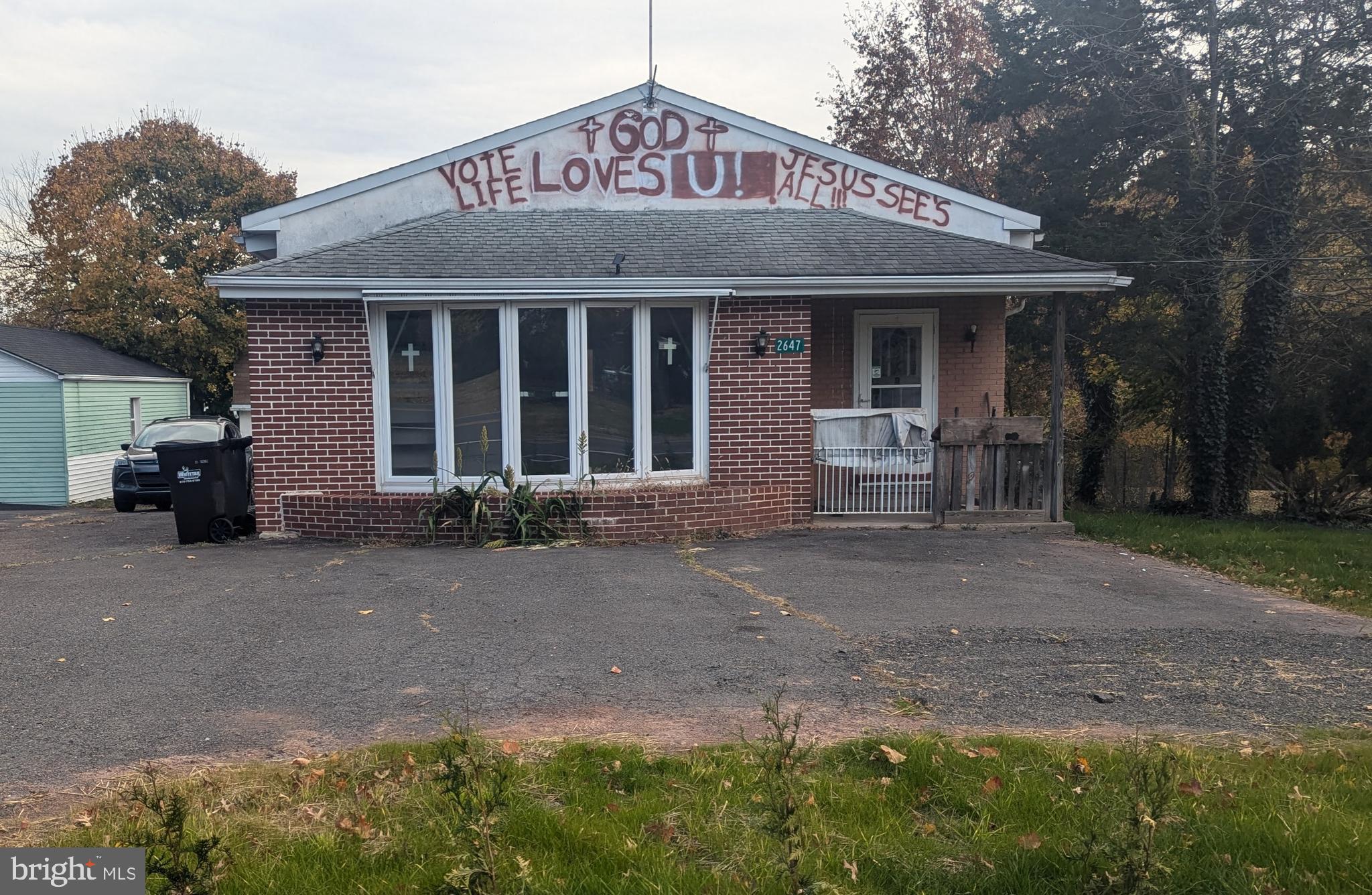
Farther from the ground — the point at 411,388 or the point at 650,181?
the point at 650,181

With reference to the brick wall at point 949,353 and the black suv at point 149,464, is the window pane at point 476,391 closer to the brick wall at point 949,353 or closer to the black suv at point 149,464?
the brick wall at point 949,353

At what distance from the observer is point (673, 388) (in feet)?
35.9

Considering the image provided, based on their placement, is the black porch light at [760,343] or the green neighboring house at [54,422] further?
the green neighboring house at [54,422]

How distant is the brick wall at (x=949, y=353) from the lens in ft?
41.3

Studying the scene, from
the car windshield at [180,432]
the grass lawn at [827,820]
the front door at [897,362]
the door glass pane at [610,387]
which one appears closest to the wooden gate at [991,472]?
the front door at [897,362]

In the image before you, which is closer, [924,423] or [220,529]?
[220,529]

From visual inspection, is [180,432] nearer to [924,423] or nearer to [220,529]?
[220,529]

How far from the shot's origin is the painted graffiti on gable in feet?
39.8

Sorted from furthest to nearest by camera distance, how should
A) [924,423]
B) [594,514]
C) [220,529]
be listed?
[924,423] → [220,529] → [594,514]

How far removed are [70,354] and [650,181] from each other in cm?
1865

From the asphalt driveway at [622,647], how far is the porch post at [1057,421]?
1.53 metres

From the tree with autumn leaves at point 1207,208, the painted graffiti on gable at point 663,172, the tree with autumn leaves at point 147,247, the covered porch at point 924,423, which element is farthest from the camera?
the tree with autumn leaves at point 147,247

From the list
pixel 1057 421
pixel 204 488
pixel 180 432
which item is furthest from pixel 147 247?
pixel 1057 421

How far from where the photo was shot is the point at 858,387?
1270cm
